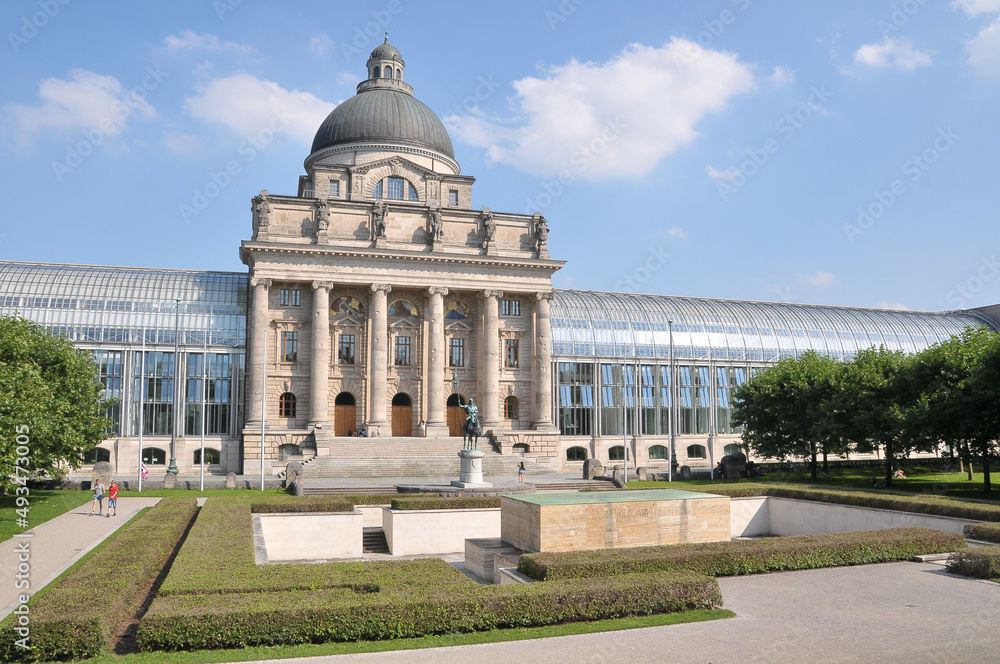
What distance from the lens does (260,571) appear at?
2031 cm

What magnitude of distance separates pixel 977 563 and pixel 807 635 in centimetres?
905

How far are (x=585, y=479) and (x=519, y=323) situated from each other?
20.5 metres

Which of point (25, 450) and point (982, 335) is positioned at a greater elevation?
point (982, 335)

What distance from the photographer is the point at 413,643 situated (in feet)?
51.5

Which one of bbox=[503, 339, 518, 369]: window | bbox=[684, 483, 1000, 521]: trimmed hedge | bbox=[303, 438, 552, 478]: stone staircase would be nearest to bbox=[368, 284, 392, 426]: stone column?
bbox=[303, 438, 552, 478]: stone staircase

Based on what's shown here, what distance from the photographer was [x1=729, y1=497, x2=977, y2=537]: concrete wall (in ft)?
108

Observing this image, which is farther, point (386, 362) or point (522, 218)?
point (522, 218)

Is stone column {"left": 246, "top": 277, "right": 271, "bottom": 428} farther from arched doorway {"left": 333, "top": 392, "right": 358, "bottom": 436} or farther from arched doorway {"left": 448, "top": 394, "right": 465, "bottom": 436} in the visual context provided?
arched doorway {"left": 448, "top": 394, "right": 465, "bottom": 436}

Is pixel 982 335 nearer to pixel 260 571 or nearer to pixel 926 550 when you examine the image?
pixel 926 550

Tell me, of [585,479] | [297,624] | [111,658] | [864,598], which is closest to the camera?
[111,658]

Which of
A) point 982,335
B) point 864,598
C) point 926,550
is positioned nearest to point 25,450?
point 864,598

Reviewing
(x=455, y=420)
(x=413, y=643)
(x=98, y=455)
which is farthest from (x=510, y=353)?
(x=413, y=643)

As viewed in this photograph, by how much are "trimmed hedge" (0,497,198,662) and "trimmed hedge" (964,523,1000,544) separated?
92.3ft

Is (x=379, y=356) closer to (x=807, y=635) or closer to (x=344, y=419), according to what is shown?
(x=344, y=419)
